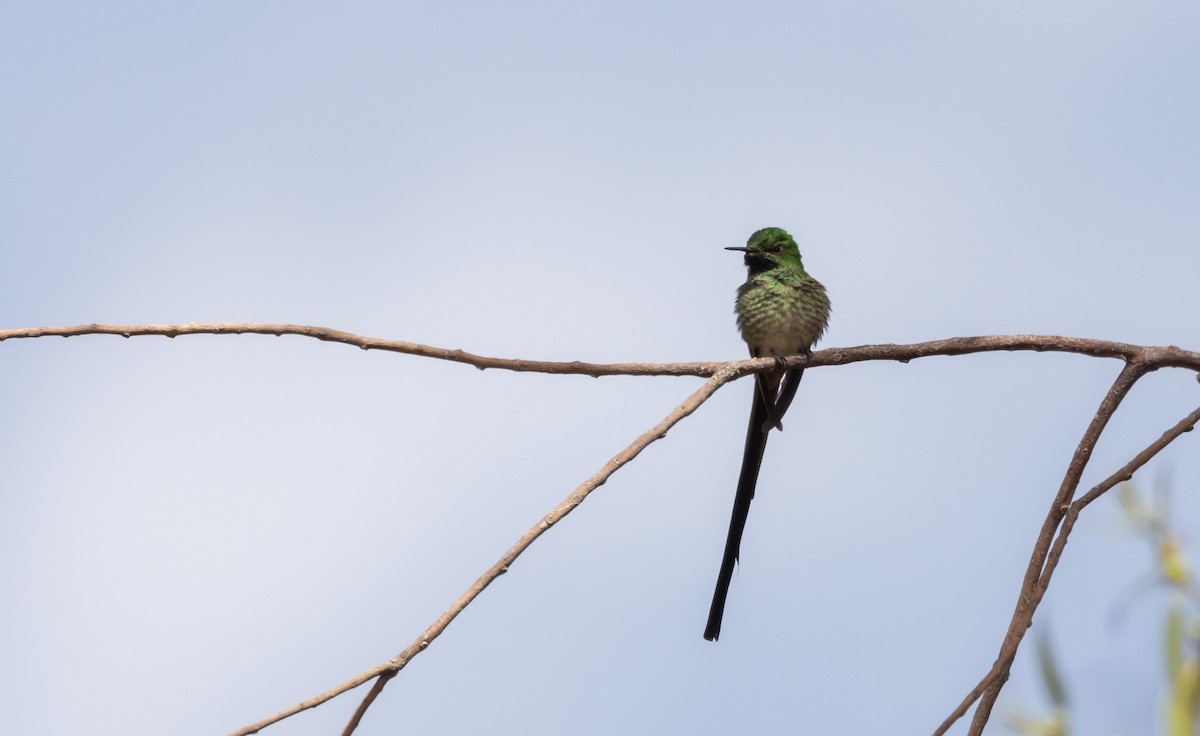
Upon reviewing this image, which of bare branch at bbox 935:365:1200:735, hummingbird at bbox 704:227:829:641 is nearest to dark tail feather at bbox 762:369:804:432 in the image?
hummingbird at bbox 704:227:829:641

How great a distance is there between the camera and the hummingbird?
14.1 ft

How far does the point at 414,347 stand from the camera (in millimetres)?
2379

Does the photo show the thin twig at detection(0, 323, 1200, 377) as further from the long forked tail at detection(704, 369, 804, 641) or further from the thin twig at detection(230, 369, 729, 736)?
the long forked tail at detection(704, 369, 804, 641)

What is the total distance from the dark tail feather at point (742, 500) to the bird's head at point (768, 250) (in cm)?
126

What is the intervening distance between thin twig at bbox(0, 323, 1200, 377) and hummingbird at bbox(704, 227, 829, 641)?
121cm

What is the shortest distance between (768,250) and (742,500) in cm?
208

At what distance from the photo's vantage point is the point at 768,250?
5.70m

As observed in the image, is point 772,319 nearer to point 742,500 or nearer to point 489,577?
point 742,500

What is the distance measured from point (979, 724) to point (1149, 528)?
405 millimetres

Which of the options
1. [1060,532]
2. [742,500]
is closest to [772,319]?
[742,500]

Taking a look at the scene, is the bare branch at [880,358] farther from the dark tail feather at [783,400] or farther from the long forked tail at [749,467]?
the dark tail feather at [783,400]

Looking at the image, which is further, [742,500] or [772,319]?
[772,319]

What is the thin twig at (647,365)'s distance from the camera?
2.27 meters

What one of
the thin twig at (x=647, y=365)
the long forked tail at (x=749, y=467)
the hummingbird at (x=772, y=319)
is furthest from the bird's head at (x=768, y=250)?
the thin twig at (x=647, y=365)
